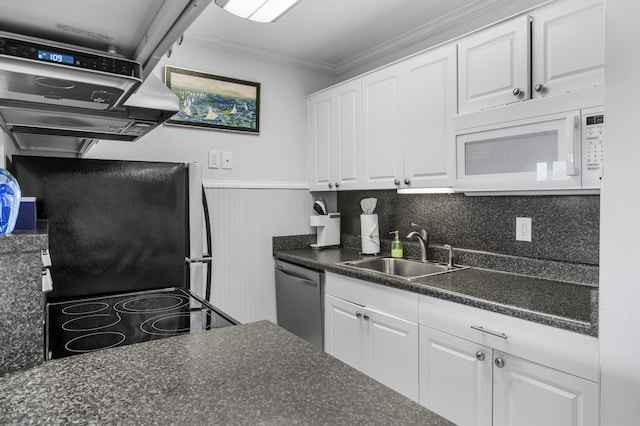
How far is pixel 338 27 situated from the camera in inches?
102

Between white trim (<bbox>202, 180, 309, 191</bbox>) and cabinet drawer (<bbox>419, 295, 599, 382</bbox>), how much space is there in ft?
5.29

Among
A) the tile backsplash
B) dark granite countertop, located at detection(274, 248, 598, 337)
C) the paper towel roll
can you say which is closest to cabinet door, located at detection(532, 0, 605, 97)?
the tile backsplash

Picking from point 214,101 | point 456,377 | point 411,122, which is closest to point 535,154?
point 411,122

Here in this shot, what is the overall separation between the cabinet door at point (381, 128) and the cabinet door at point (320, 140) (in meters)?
0.39

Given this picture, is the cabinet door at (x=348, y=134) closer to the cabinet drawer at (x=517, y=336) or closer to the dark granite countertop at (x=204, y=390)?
the cabinet drawer at (x=517, y=336)

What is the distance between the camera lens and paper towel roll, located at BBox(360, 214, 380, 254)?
9.11ft

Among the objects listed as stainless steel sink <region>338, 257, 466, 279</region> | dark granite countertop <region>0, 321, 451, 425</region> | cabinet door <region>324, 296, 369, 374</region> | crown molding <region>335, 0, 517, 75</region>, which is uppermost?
crown molding <region>335, 0, 517, 75</region>

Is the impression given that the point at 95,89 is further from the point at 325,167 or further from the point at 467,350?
the point at 325,167

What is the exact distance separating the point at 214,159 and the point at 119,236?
1.00m

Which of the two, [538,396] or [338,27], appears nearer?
[538,396]

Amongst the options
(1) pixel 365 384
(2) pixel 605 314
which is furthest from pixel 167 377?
(2) pixel 605 314

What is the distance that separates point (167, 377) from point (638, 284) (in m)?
1.19

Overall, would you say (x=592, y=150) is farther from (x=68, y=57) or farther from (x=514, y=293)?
(x=68, y=57)

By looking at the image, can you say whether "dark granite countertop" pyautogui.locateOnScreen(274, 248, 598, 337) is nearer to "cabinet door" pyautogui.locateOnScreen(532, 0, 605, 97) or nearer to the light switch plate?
"cabinet door" pyautogui.locateOnScreen(532, 0, 605, 97)
